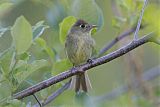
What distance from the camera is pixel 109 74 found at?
18.9 feet

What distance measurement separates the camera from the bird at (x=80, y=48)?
2.50m

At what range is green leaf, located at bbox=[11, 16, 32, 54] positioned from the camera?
175 centimetres

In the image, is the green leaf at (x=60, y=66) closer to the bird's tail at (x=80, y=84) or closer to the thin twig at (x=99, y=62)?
the bird's tail at (x=80, y=84)

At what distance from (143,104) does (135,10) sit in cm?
67

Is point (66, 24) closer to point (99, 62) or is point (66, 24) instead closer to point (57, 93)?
point (57, 93)

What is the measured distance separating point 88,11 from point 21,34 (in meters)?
0.60

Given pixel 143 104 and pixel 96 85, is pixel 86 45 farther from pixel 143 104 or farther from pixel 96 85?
pixel 96 85

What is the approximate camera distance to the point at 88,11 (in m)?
2.33

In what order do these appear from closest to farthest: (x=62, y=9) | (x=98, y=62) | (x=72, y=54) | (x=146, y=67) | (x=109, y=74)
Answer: (x=98, y=62)
(x=62, y=9)
(x=72, y=54)
(x=109, y=74)
(x=146, y=67)

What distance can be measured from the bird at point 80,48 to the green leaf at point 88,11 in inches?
2.6

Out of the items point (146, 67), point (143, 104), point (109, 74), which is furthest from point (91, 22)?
point (146, 67)

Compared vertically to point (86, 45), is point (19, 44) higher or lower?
higher

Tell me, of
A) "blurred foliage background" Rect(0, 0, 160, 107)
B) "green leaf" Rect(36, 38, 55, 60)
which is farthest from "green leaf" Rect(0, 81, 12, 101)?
"green leaf" Rect(36, 38, 55, 60)

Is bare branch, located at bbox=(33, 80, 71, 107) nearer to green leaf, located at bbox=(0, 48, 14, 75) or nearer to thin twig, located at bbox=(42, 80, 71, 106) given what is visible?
thin twig, located at bbox=(42, 80, 71, 106)
